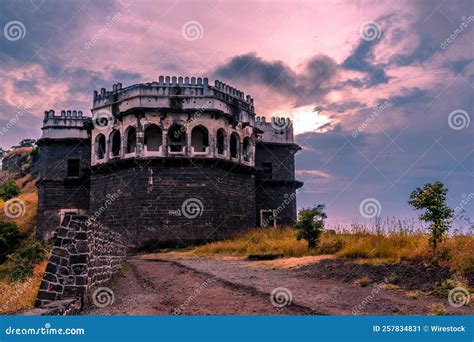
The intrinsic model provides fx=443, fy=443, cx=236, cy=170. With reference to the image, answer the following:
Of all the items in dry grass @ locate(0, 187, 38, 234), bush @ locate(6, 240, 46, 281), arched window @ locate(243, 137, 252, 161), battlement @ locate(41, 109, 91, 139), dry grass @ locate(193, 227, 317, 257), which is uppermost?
battlement @ locate(41, 109, 91, 139)

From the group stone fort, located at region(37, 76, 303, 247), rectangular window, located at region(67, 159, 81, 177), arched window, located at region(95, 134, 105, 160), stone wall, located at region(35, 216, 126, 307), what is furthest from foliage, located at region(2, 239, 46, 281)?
stone wall, located at region(35, 216, 126, 307)

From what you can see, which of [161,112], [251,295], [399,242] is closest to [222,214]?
[161,112]

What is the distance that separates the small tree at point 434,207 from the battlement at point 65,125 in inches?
891

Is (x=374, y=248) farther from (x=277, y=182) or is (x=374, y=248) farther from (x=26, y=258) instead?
(x=277, y=182)

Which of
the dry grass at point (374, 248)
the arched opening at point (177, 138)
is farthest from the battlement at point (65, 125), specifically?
the dry grass at point (374, 248)

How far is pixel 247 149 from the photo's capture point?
88.8 ft

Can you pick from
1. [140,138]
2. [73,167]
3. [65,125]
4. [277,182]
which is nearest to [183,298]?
[140,138]

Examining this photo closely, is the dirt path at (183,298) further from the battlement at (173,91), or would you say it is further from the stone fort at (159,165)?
the battlement at (173,91)

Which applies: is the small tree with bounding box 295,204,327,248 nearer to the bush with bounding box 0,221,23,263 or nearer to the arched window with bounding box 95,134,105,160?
the arched window with bounding box 95,134,105,160

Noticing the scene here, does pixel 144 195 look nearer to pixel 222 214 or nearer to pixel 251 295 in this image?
pixel 222 214

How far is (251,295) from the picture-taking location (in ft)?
28.9

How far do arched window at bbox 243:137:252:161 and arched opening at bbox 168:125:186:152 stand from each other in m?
4.43

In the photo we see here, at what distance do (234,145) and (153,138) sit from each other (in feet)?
15.9

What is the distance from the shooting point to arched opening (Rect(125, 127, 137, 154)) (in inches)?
953
